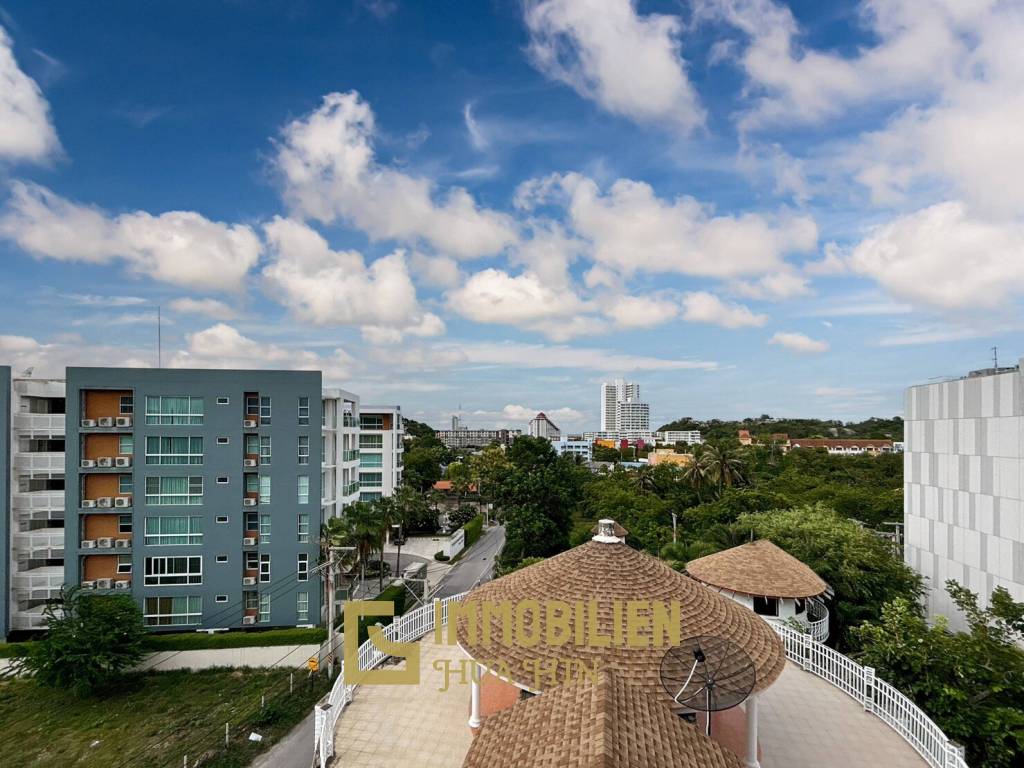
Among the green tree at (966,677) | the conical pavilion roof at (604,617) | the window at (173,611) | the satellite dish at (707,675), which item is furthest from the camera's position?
the window at (173,611)

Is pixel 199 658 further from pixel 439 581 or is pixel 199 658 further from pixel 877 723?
pixel 877 723

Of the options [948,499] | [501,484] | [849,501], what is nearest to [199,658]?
[501,484]

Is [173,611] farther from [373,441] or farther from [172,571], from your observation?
[373,441]

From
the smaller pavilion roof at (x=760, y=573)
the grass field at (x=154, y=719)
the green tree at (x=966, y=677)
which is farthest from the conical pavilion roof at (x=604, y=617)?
the grass field at (x=154, y=719)

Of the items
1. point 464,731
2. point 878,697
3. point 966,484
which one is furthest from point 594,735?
point 966,484

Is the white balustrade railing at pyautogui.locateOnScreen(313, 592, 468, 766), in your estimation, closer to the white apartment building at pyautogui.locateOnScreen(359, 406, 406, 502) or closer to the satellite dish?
the satellite dish

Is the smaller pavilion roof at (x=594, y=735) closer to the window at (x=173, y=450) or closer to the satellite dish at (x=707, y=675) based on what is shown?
the satellite dish at (x=707, y=675)

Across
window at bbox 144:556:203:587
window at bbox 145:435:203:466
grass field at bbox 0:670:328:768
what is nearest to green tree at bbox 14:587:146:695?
grass field at bbox 0:670:328:768
